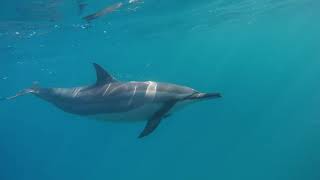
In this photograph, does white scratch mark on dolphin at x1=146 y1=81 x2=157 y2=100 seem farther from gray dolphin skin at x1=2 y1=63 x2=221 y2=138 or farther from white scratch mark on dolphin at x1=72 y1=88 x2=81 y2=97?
white scratch mark on dolphin at x1=72 y1=88 x2=81 y2=97

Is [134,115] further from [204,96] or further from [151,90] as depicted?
[204,96]

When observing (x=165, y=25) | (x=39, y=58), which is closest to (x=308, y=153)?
(x=165, y=25)

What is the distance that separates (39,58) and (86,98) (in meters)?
29.1

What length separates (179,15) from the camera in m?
30.9

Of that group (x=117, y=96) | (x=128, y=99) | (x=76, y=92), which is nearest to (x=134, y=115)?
(x=128, y=99)

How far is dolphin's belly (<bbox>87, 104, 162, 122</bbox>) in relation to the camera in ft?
34.0

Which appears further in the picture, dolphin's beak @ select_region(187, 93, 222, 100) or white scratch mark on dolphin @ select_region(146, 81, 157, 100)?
white scratch mark on dolphin @ select_region(146, 81, 157, 100)

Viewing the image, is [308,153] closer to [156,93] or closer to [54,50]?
[156,93]

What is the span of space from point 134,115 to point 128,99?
1.61 feet

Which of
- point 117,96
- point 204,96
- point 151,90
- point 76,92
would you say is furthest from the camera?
point 76,92

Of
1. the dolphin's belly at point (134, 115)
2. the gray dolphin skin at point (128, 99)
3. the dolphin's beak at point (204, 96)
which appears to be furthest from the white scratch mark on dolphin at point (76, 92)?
the dolphin's beak at point (204, 96)

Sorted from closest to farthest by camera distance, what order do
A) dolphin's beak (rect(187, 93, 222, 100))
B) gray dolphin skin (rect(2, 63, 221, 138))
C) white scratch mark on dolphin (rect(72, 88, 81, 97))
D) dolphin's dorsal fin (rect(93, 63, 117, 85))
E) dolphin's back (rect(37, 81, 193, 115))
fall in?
dolphin's beak (rect(187, 93, 222, 100)) < gray dolphin skin (rect(2, 63, 221, 138)) < dolphin's back (rect(37, 81, 193, 115)) < dolphin's dorsal fin (rect(93, 63, 117, 85)) < white scratch mark on dolphin (rect(72, 88, 81, 97))

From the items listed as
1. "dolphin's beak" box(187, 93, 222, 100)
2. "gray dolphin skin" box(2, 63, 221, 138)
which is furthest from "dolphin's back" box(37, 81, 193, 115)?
"dolphin's beak" box(187, 93, 222, 100)

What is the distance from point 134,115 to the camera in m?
10.7
